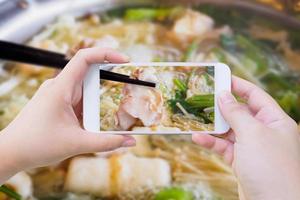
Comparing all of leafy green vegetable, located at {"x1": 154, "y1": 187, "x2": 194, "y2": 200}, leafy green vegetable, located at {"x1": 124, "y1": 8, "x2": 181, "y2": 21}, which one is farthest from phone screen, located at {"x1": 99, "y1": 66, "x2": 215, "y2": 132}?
leafy green vegetable, located at {"x1": 124, "y1": 8, "x2": 181, "y2": 21}

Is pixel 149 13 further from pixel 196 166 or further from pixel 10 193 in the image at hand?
pixel 10 193

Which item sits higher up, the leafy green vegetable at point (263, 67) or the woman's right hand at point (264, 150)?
the leafy green vegetable at point (263, 67)

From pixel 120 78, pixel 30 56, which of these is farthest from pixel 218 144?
pixel 30 56

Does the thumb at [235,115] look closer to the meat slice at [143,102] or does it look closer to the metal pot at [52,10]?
the meat slice at [143,102]

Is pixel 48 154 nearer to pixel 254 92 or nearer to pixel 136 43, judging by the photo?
pixel 254 92

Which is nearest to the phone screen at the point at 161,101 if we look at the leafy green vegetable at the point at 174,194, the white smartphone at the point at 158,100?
the white smartphone at the point at 158,100

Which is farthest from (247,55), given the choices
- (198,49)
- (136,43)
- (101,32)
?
(101,32)

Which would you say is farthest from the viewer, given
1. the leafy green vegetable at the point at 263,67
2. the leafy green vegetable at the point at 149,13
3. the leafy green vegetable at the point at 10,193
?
the leafy green vegetable at the point at 149,13
